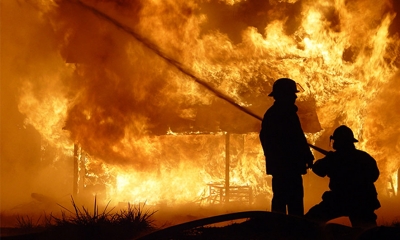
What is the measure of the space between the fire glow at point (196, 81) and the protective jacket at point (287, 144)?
5611 millimetres

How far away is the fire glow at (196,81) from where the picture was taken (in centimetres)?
1405

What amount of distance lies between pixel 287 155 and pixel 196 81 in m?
7.77

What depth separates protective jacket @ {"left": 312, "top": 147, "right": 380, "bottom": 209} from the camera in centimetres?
650

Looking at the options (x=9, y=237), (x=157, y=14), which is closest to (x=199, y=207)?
(x=157, y=14)

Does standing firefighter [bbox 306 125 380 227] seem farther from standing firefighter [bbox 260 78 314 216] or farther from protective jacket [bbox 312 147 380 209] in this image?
standing firefighter [bbox 260 78 314 216]

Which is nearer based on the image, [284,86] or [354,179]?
[354,179]

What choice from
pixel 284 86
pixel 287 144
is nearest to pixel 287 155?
pixel 287 144

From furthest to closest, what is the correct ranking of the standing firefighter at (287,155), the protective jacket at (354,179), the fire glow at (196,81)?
the fire glow at (196,81) → the standing firefighter at (287,155) → the protective jacket at (354,179)

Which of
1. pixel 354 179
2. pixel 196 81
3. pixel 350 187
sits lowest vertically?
pixel 350 187

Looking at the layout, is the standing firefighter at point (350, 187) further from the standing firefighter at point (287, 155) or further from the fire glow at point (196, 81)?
the fire glow at point (196, 81)

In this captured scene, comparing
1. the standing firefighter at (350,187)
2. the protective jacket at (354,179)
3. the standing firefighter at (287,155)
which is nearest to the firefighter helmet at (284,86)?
the standing firefighter at (287,155)

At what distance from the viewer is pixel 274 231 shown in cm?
596

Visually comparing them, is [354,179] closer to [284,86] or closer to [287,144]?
[287,144]

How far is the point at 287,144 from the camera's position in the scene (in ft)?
23.8
